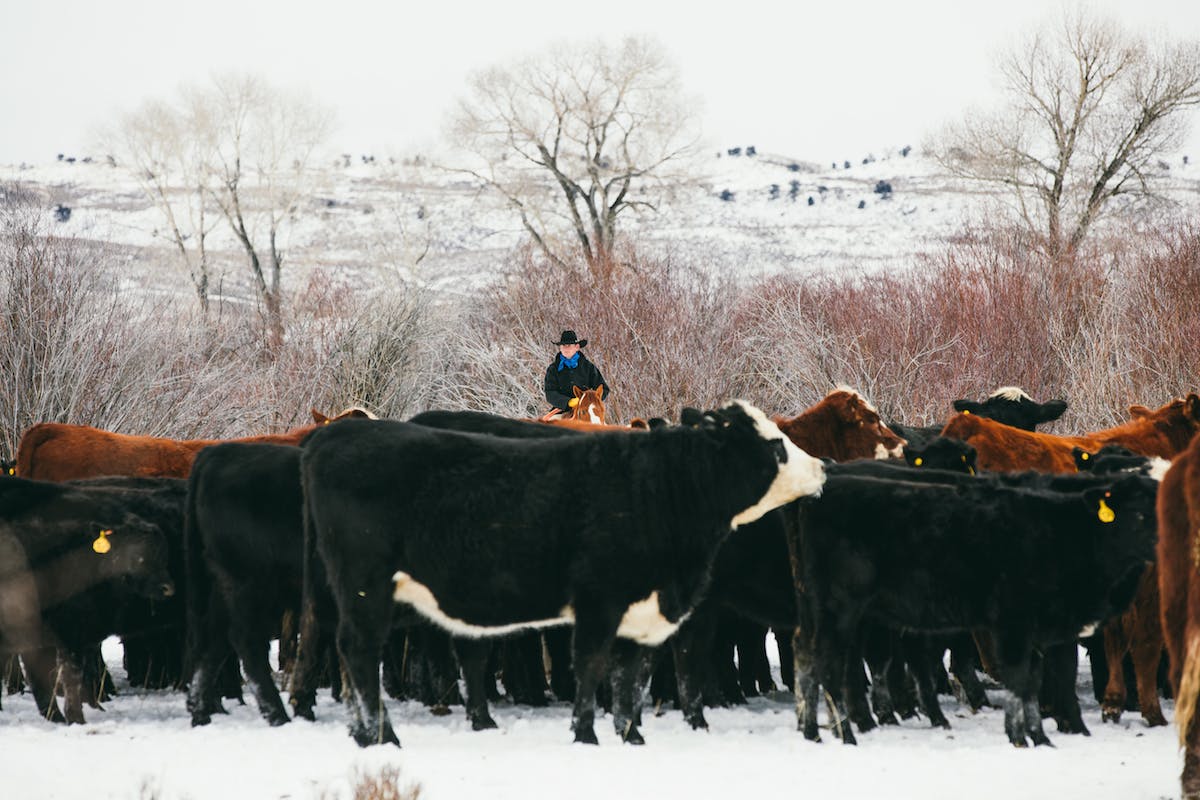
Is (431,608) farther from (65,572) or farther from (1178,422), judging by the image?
(1178,422)

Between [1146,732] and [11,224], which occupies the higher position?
[11,224]

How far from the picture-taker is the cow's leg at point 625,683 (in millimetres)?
7535

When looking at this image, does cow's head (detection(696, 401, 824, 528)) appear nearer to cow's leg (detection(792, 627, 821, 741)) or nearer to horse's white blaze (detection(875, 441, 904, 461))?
cow's leg (detection(792, 627, 821, 741))

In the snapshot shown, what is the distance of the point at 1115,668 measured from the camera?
834 centimetres

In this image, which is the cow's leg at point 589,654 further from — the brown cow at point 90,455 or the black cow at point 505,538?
the brown cow at point 90,455

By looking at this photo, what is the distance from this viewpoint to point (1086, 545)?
303 inches

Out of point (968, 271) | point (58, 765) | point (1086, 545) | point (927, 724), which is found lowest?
point (927, 724)

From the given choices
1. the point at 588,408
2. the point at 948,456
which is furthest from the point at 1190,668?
the point at 588,408

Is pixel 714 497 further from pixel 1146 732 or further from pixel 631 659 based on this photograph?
pixel 1146 732

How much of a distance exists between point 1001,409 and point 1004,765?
743 centimetres

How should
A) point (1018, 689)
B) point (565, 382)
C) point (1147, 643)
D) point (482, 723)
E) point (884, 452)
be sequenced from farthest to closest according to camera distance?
point (565, 382) < point (884, 452) < point (1147, 643) < point (482, 723) < point (1018, 689)

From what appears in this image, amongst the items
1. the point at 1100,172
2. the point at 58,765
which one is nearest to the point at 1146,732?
the point at 58,765

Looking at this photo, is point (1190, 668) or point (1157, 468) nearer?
point (1190, 668)

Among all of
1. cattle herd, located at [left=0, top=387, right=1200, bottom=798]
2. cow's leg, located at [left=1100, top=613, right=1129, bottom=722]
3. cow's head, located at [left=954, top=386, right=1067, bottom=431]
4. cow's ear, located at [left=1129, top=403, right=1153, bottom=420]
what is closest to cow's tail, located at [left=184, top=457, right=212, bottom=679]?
cattle herd, located at [left=0, top=387, right=1200, bottom=798]
